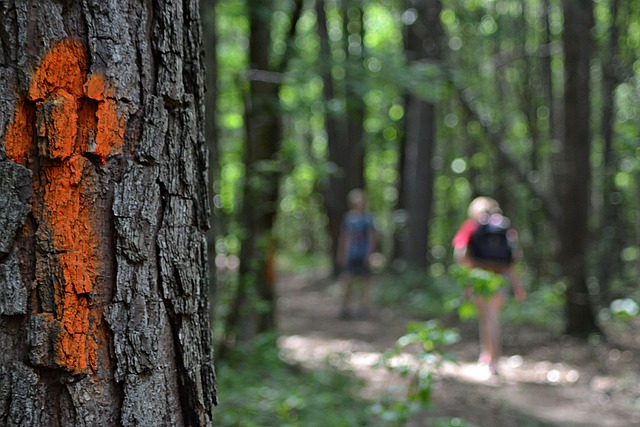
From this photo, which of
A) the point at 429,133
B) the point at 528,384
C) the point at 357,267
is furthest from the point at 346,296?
the point at 429,133

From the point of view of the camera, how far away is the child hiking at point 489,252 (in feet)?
24.3

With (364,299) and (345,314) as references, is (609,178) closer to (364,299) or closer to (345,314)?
(364,299)

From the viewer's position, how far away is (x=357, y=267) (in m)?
11.2

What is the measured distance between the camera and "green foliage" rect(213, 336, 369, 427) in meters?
4.88

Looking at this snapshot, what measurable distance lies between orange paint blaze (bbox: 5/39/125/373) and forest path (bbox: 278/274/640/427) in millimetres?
3077

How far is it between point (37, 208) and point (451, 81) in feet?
24.6

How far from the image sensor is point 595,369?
304 inches

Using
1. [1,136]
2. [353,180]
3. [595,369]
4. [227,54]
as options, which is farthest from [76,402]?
[353,180]

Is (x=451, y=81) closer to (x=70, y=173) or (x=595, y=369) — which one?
(x=595, y=369)

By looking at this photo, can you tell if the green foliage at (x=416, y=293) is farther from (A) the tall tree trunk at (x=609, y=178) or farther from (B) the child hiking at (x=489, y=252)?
(B) the child hiking at (x=489, y=252)

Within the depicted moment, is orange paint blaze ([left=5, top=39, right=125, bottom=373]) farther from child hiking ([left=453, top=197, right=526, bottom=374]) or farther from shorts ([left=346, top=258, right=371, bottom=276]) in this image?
shorts ([left=346, top=258, right=371, bottom=276])

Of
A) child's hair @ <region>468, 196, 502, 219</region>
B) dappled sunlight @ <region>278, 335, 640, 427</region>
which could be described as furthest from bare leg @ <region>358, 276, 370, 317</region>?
child's hair @ <region>468, 196, 502, 219</region>

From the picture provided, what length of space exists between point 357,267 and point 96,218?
9.83 meters

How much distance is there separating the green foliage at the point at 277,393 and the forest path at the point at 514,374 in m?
0.43
